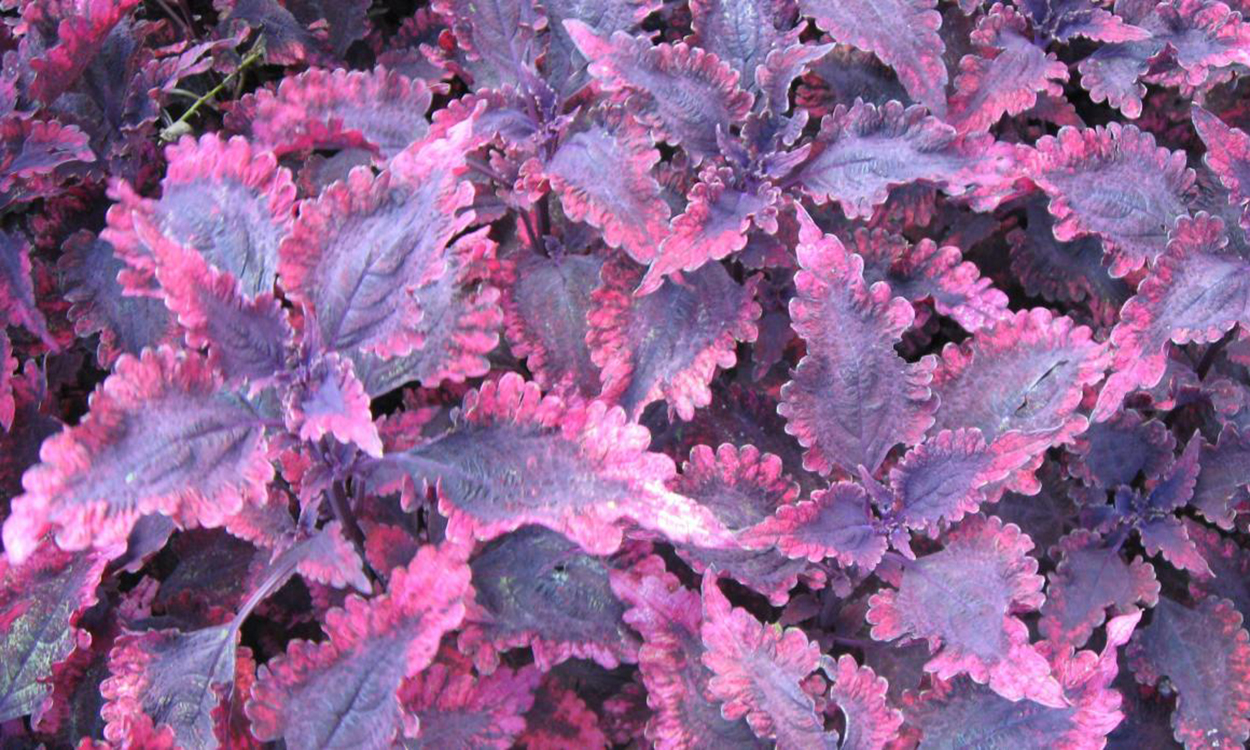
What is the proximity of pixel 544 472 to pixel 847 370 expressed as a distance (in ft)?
1.62

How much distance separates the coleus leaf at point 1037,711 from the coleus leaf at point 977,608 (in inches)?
2.9

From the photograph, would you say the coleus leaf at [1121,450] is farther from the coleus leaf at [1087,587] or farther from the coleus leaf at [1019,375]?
the coleus leaf at [1019,375]

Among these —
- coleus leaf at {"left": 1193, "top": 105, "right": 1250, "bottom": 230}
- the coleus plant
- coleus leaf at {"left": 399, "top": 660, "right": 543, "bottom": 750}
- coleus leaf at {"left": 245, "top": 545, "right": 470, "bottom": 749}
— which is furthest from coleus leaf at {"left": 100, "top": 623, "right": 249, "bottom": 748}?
coleus leaf at {"left": 1193, "top": 105, "right": 1250, "bottom": 230}

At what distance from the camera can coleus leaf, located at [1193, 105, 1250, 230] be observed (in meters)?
1.72

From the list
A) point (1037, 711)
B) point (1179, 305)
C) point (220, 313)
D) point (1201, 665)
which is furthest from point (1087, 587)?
point (220, 313)

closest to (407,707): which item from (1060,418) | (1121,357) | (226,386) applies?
Result: (226,386)

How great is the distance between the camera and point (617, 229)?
5.16ft

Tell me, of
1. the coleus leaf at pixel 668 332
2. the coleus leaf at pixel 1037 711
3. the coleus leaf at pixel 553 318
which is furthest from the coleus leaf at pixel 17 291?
the coleus leaf at pixel 1037 711

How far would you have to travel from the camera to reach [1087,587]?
5.74ft

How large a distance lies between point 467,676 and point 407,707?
0.09 m

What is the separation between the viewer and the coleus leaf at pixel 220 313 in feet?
4.06

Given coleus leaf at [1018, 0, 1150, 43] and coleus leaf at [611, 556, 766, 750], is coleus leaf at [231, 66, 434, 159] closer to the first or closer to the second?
coleus leaf at [611, 556, 766, 750]

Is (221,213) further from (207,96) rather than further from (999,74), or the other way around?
(999,74)

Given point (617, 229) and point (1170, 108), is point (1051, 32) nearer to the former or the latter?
point (1170, 108)
